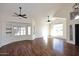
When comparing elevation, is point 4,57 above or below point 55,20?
below

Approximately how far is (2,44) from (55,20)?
48.7 inches

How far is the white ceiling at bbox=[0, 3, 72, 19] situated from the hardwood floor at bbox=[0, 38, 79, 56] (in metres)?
0.57

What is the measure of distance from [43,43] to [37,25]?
0.41 meters

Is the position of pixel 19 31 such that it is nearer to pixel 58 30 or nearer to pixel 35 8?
pixel 35 8

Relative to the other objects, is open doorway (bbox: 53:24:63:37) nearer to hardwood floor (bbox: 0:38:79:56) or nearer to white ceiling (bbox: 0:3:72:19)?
hardwood floor (bbox: 0:38:79:56)

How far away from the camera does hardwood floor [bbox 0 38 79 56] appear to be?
2312mm

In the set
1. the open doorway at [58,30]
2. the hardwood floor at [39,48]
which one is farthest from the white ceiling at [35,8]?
the hardwood floor at [39,48]

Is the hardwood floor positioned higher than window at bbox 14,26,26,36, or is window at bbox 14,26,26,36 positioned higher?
window at bbox 14,26,26,36

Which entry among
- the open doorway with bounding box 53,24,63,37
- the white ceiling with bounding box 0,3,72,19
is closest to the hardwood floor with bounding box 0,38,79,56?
the open doorway with bounding box 53,24,63,37

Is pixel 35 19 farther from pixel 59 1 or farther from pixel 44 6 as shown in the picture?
pixel 59 1

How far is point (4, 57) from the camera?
2.34m

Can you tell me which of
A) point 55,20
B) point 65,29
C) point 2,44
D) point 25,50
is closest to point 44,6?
point 55,20

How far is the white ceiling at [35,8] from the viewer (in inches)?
91.3

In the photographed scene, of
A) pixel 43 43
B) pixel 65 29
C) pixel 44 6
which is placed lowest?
pixel 43 43
